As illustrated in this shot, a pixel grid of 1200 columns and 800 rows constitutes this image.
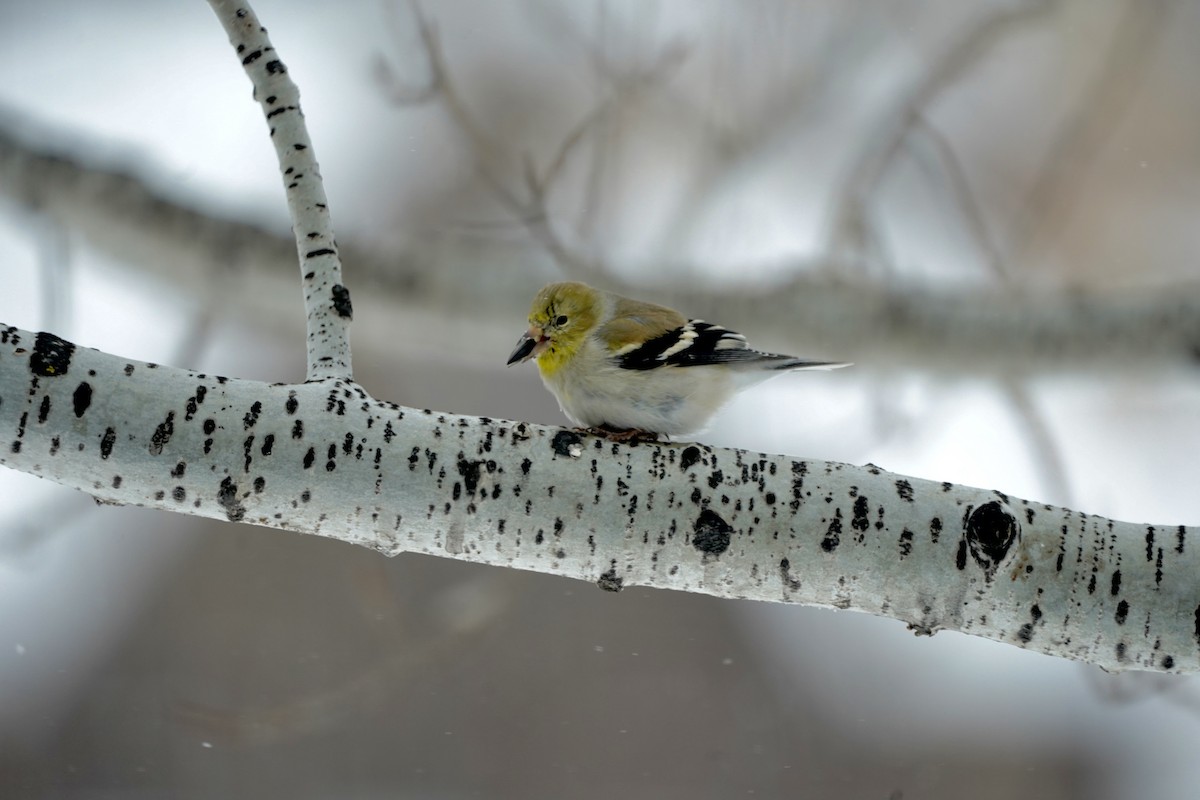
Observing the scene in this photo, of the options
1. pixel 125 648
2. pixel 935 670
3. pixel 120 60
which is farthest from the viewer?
pixel 935 670

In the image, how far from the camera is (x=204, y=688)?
9.25 feet

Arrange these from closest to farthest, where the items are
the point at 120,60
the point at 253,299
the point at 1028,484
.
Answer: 1. the point at 253,299
2. the point at 1028,484
3. the point at 120,60

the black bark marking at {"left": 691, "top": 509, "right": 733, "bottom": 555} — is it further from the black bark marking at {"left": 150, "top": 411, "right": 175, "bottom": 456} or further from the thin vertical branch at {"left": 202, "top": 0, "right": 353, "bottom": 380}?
the black bark marking at {"left": 150, "top": 411, "right": 175, "bottom": 456}

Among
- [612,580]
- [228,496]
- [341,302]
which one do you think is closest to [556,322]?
[341,302]

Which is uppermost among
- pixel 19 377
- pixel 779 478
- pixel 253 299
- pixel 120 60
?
pixel 120 60

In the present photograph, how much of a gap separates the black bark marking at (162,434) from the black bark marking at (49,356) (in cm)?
10

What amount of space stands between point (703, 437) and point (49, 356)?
7.36ft

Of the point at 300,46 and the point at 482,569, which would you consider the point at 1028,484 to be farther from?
the point at 300,46

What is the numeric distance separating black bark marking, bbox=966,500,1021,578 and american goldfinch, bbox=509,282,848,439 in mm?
431

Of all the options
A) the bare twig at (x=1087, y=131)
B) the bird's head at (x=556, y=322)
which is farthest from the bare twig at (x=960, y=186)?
the bird's head at (x=556, y=322)

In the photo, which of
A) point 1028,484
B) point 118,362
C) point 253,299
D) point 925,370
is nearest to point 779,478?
point 118,362

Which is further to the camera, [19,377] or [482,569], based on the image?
[482,569]

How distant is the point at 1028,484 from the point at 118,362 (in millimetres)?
2251

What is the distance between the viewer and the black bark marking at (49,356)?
83 cm
